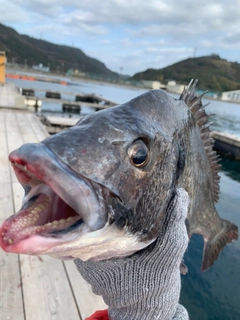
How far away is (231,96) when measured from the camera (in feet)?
215

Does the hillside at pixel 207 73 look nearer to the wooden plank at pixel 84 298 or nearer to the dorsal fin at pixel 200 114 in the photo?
the dorsal fin at pixel 200 114

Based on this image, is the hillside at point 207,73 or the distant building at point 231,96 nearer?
the distant building at point 231,96

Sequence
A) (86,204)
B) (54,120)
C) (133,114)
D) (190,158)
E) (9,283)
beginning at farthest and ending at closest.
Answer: (54,120)
(9,283)
(190,158)
(133,114)
(86,204)

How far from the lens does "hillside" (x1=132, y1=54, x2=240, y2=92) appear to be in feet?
229

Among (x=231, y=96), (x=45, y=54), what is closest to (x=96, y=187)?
(x=231, y=96)

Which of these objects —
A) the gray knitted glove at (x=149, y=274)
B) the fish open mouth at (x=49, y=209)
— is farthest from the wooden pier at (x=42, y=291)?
the fish open mouth at (x=49, y=209)

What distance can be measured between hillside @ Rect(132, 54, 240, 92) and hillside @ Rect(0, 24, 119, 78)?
17932 mm

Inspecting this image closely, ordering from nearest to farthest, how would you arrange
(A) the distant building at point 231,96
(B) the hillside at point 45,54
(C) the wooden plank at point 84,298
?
(C) the wooden plank at point 84,298
(A) the distant building at point 231,96
(B) the hillside at point 45,54

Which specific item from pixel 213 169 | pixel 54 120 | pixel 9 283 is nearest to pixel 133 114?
pixel 213 169

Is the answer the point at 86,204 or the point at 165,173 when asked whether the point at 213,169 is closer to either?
the point at 165,173

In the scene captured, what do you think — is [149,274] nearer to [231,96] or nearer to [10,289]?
[10,289]

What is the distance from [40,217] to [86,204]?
14cm

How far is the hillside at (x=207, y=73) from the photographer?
69.8m

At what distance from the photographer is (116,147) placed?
875 mm
